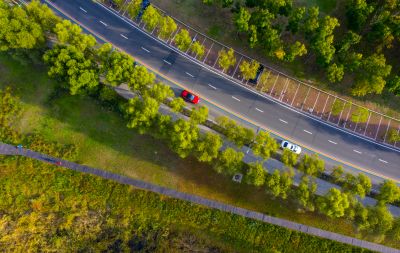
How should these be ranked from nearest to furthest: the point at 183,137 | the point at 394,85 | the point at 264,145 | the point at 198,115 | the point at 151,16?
the point at 183,137
the point at 198,115
the point at 264,145
the point at 394,85
the point at 151,16

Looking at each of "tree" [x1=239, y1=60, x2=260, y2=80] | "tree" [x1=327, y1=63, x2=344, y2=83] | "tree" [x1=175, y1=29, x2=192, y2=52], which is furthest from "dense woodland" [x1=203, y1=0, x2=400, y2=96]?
"tree" [x1=175, y1=29, x2=192, y2=52]

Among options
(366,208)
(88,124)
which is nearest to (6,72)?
(88,124)

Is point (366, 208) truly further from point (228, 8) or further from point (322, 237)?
point (228, 8)

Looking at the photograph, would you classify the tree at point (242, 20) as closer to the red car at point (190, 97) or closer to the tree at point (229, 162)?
the red car at point (190, 97)

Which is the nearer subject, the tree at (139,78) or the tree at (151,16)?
the tree at (139,78)

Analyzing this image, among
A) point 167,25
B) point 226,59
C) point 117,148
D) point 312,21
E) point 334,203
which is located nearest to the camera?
point 334,203

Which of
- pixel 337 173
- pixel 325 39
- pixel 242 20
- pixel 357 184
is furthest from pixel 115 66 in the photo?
pixel 357 184

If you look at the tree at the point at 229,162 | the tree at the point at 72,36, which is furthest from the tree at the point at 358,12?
the tree at the point at 72,36

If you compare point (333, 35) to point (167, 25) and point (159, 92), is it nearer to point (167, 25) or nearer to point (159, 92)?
point (167, 25)
